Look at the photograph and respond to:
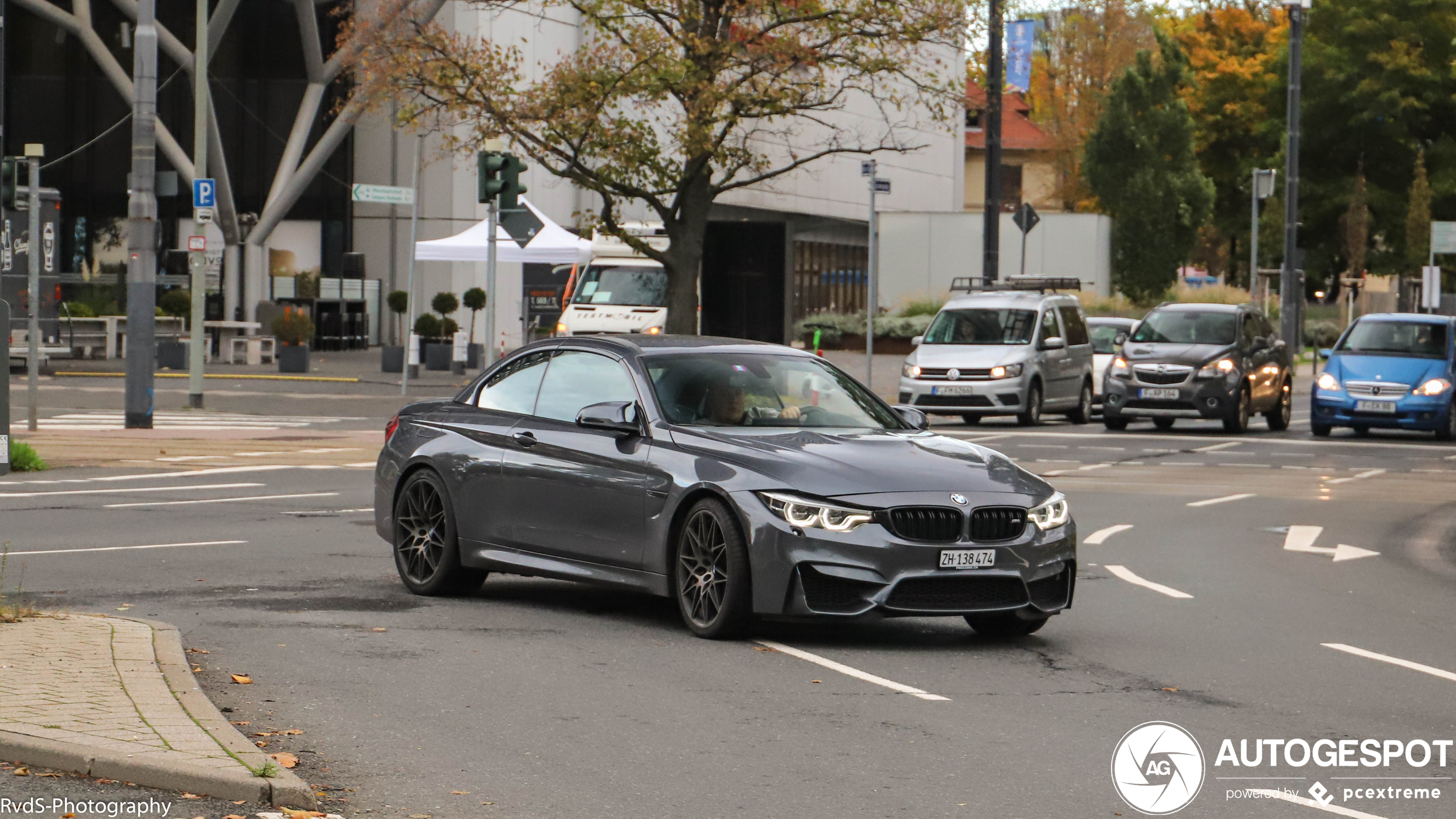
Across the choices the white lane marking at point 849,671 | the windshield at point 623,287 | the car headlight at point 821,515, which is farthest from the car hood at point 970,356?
the car headlight at point 821,515

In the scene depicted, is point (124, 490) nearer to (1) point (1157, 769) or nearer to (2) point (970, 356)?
(1) point (1157, 769)

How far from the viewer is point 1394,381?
2895cm

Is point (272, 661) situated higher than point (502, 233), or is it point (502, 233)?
point (502, 233)

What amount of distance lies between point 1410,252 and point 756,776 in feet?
219

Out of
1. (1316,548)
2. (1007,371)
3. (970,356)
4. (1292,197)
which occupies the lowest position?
(1316,548)

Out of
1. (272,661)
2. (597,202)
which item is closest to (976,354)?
(272,661)

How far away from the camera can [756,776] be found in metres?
Answer: 7.00

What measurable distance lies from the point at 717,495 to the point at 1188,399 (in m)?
20.6

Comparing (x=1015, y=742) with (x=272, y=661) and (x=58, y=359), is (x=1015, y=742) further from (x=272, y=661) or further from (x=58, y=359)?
(x=58, y=359)

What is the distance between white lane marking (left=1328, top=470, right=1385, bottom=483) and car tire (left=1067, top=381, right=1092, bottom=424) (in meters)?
9.23

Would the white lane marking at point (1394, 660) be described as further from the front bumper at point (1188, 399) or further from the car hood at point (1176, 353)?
the car hood at point (1176, 353)

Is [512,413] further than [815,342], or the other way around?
[815,342]

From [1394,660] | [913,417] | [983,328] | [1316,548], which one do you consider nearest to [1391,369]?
[983,328]

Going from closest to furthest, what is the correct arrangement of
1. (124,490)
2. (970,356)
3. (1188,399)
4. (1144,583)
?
(1144,583), (124,490), (1188,399), (970,356)
